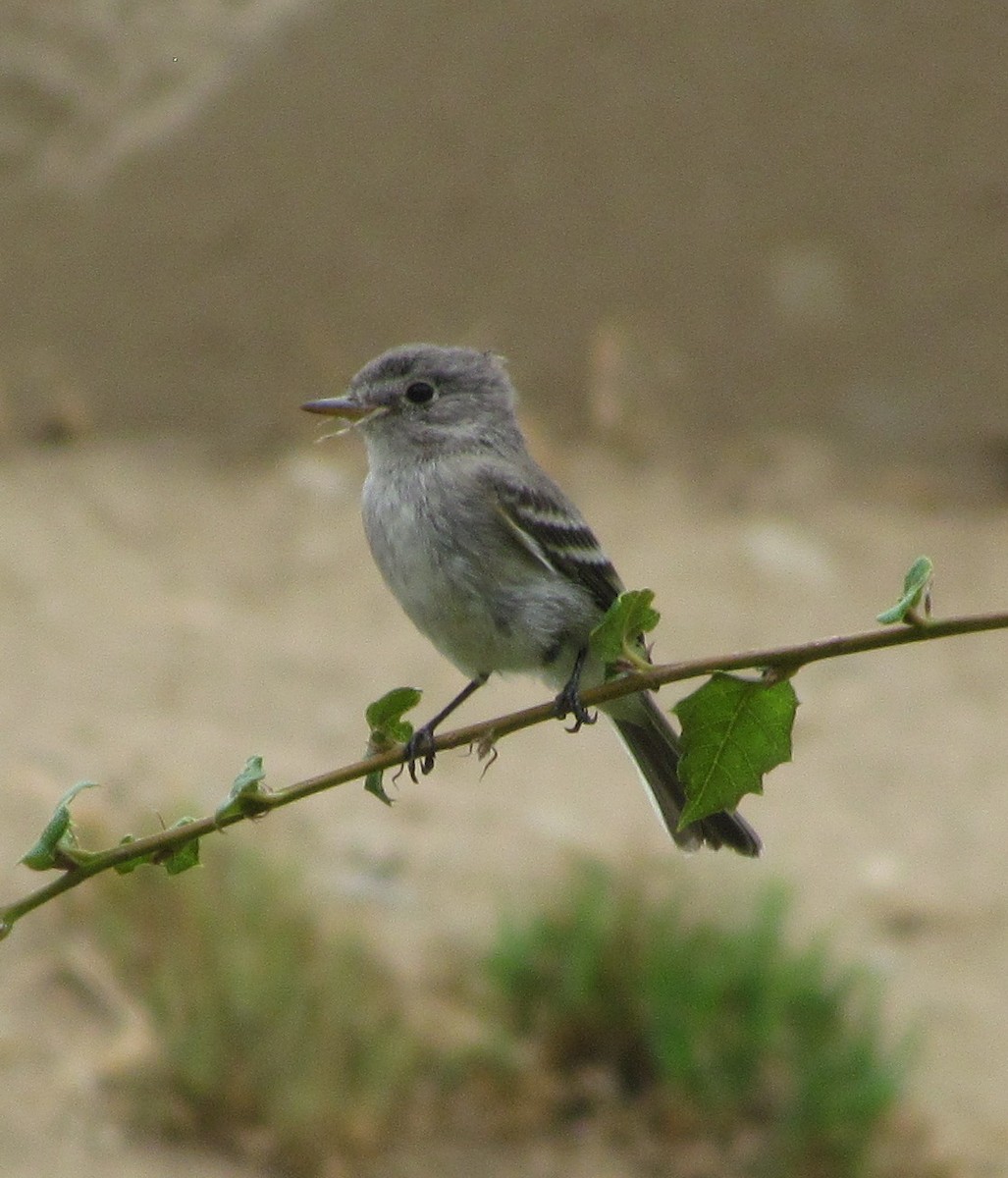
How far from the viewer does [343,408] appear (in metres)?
3.71

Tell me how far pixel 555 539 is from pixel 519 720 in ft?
5.84

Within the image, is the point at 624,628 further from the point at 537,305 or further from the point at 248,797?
the point at 537,305

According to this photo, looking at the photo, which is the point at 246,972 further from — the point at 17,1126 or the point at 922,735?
the point at 922,735

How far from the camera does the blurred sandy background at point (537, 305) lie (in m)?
8.98

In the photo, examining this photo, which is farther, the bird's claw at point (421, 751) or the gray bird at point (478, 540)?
the gray bird at point (478, 540)

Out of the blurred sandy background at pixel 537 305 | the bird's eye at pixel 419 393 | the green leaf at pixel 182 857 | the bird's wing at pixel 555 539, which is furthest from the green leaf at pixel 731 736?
the blurred sandy background at pixel 537 305

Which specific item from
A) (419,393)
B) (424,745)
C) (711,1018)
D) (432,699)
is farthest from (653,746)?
(432,699)

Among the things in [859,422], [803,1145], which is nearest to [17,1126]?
[803,1145]

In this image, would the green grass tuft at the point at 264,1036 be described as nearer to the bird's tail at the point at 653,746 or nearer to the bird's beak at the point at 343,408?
the bird's tail at the point at 653,746

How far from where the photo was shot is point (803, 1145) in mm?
6113

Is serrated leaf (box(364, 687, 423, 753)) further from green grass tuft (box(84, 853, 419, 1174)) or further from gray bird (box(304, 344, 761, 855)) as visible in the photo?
green grass tuft (box(84, 853, 419, 1174))

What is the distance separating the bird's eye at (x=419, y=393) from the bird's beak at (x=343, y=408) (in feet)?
0.41

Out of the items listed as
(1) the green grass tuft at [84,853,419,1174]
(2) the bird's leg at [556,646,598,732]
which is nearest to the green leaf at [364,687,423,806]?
(2) the bird's leg at [556,646,598,732]

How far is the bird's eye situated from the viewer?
3.97m
